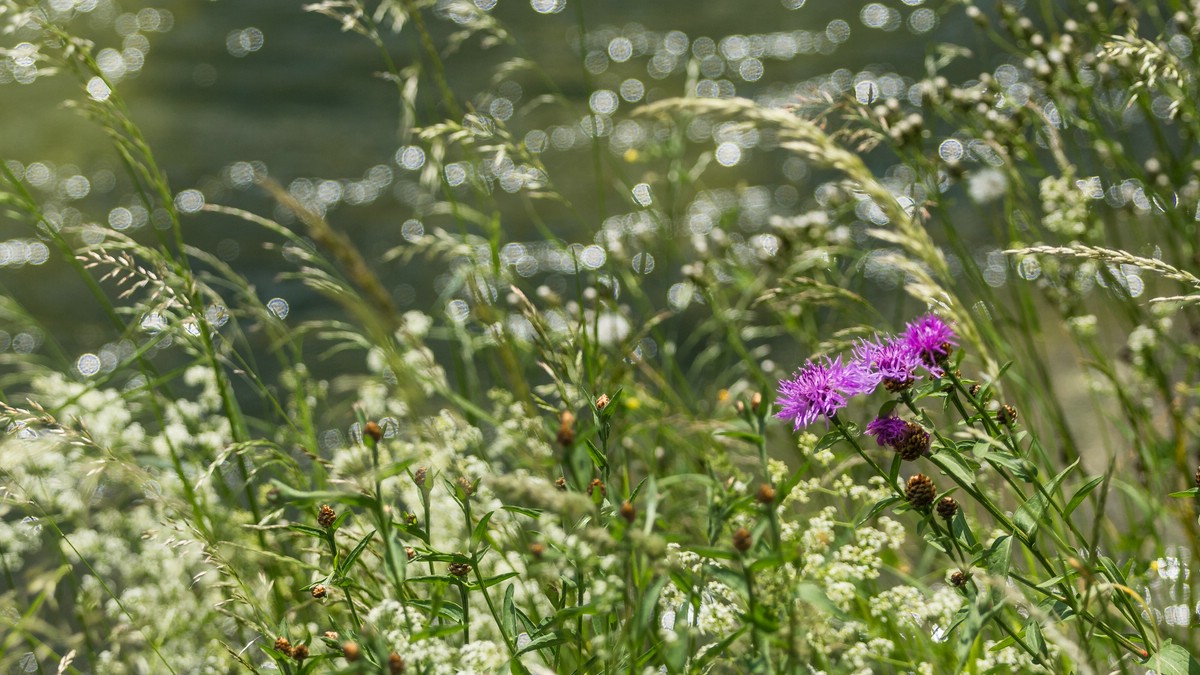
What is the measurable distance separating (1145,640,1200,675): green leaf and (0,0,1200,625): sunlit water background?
135 inches

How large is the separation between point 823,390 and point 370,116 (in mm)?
5902

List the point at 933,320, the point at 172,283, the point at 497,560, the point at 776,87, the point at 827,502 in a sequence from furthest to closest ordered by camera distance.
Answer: the point at 776,87 < the point at 827,502 < the point at 497,560 < the point at 172,283 < the point at 933,320

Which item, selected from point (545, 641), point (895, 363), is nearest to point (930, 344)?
point (895, 363)

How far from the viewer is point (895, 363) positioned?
1.32 m

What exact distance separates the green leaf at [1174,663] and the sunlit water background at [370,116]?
342 cm

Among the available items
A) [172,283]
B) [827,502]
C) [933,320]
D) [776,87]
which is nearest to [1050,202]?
[827,502]

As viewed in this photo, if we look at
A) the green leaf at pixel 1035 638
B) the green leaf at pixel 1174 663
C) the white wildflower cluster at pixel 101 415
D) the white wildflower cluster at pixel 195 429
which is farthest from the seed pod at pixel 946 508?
the white wildflower cluster at pixel 101 415

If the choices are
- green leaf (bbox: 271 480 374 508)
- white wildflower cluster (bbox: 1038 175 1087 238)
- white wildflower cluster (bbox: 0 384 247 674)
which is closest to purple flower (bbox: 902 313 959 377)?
green leaf (bbox: 271 480 374 508)

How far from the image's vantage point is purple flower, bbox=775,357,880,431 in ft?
4.35

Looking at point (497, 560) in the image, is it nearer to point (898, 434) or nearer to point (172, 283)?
point (172, 283)

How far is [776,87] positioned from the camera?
21.7ft

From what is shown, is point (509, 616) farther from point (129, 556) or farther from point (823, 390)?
point (129, 556)

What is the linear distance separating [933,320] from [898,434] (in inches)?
6.3

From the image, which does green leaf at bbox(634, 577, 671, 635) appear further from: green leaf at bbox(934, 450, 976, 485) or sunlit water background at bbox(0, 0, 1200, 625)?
sunlit water background at bbox(0, 0, 1200, 625)
